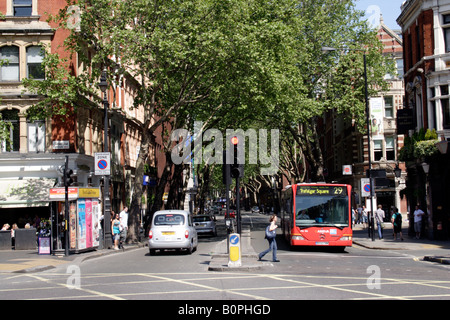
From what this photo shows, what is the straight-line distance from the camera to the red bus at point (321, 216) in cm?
2481

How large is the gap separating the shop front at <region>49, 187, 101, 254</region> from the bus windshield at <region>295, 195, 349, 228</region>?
30.2 feet

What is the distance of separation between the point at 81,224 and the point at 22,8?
15961 millimetres

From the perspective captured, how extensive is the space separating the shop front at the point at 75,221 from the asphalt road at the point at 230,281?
4.08 metres

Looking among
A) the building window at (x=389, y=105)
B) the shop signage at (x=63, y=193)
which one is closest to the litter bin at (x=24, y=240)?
the shop signage at (x=63, y=193)

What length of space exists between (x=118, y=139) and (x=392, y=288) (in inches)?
1426

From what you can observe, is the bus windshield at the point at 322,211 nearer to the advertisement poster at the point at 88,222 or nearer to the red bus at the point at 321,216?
the red bus at the point at 321,216

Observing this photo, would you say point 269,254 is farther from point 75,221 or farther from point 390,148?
point 390,148

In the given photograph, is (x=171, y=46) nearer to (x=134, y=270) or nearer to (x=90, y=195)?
(x=90, y=195)

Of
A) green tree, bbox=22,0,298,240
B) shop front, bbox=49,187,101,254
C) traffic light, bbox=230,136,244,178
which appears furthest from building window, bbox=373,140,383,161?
traffic light, bbox=230,136,244,178

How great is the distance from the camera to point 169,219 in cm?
2483

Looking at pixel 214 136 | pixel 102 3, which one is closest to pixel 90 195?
pixel 102 3

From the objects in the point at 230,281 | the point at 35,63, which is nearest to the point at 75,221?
the point at 230,281
